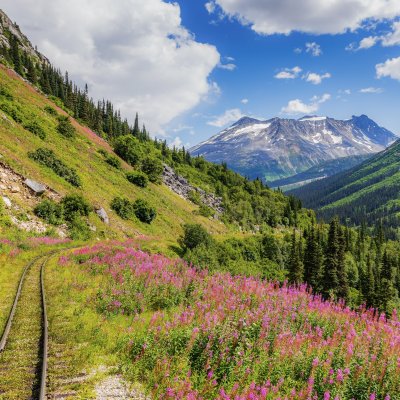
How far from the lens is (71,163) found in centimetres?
5209

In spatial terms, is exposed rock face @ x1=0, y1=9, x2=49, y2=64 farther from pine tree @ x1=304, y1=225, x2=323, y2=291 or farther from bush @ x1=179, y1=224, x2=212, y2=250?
pine tree @ x1=304, y1=225, x2=323, y2=291

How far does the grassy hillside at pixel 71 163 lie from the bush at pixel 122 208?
1216 millimetres

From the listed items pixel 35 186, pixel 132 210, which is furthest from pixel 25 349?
pixel 132 210

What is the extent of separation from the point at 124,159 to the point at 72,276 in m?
72.3

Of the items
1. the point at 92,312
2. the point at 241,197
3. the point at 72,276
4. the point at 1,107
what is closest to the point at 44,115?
the point at 1,107

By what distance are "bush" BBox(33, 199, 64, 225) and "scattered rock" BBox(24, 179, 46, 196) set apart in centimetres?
178

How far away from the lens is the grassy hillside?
40344 mm

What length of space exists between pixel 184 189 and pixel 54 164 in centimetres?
6347

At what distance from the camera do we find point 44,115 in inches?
2581

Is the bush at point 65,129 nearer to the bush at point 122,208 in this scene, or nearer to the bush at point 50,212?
the bush at point 122,208

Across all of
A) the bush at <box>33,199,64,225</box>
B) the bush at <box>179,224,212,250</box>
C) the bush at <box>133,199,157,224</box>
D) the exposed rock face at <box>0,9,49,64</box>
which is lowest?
the bush at <box>179,224,212,250</box>

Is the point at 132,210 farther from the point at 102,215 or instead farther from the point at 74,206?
the point at 74,206

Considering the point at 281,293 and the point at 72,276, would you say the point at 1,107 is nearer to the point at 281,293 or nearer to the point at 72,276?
the point at 72,276

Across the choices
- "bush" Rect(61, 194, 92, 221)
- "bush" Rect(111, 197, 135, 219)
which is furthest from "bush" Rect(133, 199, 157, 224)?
"bush" Rect(61, 194, 92, 221)
